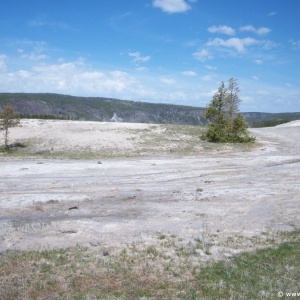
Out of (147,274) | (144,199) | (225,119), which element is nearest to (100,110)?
(225,119)

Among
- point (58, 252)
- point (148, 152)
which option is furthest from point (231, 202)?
point (148, 152)

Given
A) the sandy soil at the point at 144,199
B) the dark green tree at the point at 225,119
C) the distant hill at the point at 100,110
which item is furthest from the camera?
the distant hill at the point at 100,110

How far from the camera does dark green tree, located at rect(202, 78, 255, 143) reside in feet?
118

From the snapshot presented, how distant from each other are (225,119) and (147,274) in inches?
1257

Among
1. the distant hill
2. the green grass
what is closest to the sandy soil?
the green grass

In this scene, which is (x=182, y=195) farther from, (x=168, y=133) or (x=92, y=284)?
(x=168, y=133)

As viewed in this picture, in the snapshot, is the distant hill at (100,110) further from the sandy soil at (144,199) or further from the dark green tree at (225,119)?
the sandy soil at (144,199)

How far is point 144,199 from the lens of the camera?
48.6 ft

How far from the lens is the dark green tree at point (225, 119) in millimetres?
36050

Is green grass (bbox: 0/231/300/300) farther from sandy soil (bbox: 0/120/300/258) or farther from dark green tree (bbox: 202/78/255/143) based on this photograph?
dark green tree (bbox: 202/78/255/143)

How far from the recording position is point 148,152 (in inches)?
1208

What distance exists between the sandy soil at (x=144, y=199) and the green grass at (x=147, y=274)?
2.45 ft

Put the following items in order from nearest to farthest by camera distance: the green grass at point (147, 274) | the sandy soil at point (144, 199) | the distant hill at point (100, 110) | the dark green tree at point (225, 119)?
1. the green grass at point (147, 274)
2. the sandy soil at point (144, 199)
3. the dark green tree at point (225, 119)
4. the distant hill at point (100, 110)

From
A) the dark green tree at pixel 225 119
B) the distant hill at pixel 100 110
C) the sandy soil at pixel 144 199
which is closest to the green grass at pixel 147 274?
the sandy soil at pixel 144 199
